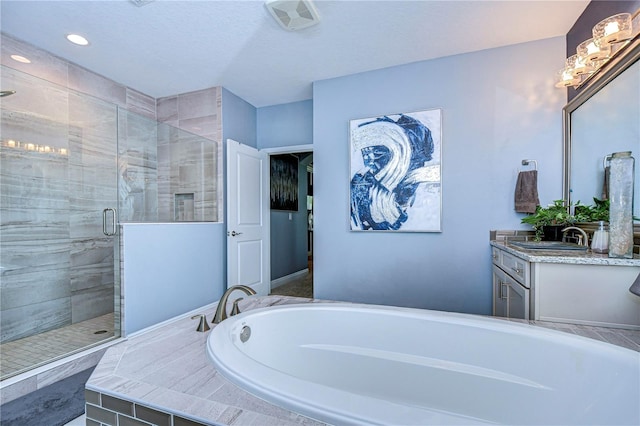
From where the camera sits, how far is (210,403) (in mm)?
901

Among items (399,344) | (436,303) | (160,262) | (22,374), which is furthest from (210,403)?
(436,303)

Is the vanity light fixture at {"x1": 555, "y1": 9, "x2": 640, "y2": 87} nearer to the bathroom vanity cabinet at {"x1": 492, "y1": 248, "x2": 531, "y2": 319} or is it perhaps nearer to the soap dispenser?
the soap dispenser

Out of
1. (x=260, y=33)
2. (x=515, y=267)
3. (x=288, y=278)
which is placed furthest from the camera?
(x=288, y=278)

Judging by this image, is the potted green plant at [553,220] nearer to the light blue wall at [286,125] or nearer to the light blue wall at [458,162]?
the light blue wall at [458,162]

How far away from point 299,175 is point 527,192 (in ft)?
12.7

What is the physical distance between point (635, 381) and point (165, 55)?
3593 mm

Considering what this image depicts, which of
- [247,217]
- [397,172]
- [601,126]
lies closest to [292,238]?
[247,217]

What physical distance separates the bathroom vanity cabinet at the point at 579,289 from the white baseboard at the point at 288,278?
3349 mm

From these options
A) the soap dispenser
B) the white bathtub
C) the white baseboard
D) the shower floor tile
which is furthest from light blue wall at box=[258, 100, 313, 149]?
the soap dispenser

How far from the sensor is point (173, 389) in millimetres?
977

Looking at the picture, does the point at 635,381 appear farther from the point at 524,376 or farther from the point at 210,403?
the point at 210,403

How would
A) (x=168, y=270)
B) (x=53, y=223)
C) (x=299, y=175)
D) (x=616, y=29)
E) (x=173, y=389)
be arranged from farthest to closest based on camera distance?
(x=299, y=175), (x=168, y=270), (x=53, y=223), (x=616, y=29), (x=173, y=389)

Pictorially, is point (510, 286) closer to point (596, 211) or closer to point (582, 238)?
point (582, 238)

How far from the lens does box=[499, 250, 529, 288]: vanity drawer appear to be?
1.75 meters
